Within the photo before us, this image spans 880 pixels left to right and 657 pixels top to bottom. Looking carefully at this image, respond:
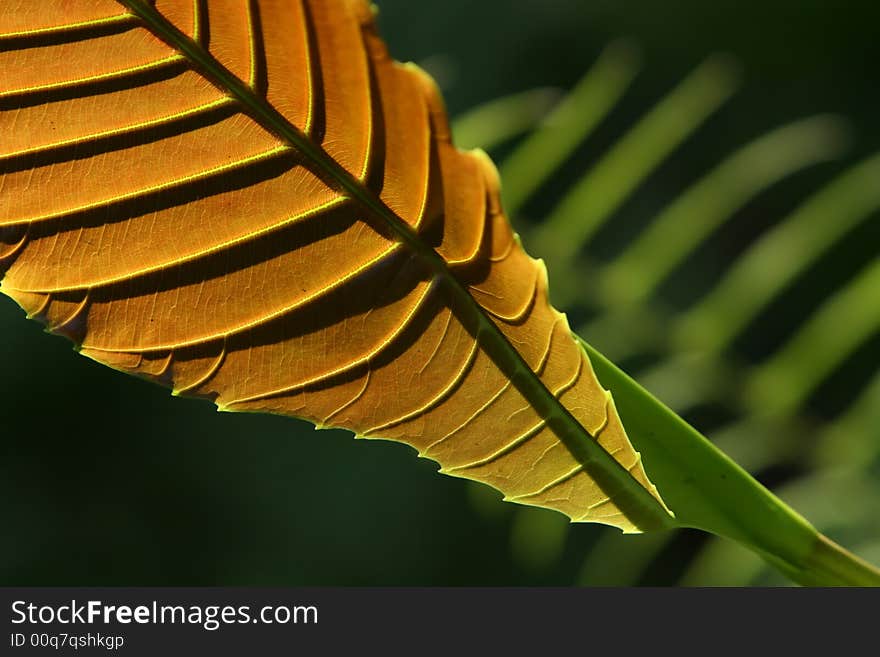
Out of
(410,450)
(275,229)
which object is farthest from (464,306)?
(410,450)

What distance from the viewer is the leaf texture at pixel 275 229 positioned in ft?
0.84

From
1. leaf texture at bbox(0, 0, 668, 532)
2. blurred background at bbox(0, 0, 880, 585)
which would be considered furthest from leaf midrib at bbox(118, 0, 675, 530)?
blurred background at bbox(0, 0, 880, 585)

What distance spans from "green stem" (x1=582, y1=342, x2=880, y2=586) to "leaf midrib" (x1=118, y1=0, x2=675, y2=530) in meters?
0.01

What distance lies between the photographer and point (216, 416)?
230 cm

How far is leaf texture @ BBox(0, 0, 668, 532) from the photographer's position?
0.84 ft

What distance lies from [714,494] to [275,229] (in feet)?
0.52

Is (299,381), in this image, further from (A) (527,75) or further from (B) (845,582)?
(A) (527,75)

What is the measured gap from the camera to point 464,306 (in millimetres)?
281

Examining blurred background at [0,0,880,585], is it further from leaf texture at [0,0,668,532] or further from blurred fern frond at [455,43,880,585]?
leaf texture at [0,0,668,532]

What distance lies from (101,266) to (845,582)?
0.84 ft

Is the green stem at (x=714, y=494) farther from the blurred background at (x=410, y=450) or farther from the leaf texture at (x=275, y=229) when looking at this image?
the blurred background at (x=410, y=450)

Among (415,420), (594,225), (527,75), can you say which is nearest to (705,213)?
(594,225)

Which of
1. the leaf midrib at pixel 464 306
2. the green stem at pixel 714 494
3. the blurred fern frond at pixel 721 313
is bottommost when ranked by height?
the green stem at pixel 714 494

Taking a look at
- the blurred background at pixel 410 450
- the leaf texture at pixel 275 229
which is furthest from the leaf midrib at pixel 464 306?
the blurred background at pixel 410 450
